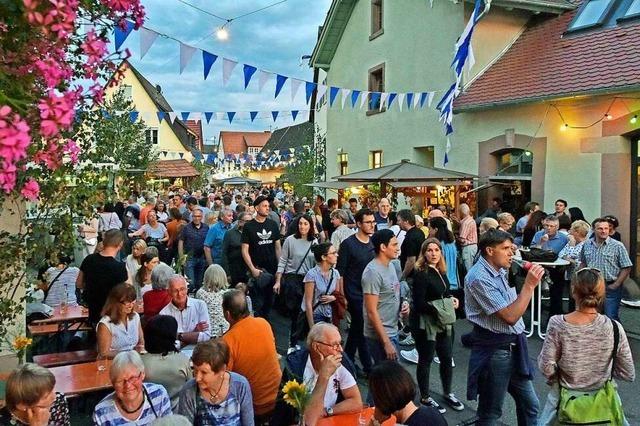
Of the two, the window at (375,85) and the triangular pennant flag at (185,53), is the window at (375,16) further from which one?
the triangular pennant flag at (185,53)

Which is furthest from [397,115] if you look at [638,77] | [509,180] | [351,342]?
[351,342]

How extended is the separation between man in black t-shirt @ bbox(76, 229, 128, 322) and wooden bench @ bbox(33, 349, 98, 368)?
49 cm

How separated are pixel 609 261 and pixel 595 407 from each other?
3.69 m

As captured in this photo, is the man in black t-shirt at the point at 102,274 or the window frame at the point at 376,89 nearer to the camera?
the man in black t-shirt at the point at 102,274

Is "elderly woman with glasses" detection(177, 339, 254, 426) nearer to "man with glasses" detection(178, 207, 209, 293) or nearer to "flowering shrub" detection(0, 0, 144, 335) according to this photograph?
"flowering shrub" detection(0, 0, 144, 335)

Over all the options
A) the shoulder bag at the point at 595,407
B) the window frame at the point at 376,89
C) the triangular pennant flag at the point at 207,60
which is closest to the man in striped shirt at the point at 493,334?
the shoulder bag at the point at 595,407

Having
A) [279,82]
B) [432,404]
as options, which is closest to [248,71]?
[279,82]

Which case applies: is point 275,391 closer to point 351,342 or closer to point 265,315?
point 351,342

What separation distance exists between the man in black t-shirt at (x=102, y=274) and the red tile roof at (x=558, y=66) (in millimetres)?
8495

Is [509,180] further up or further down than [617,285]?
further up

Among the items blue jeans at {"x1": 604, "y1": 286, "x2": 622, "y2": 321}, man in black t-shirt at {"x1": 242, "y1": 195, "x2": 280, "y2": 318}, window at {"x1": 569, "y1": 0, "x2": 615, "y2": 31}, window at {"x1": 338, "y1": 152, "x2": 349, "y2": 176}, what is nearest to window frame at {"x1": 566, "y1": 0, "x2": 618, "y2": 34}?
window at {"x1": 569, "y1": 0, "x2": 615, "y2": 31}

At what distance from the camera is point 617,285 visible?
266 inches

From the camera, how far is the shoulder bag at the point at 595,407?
3.57 m

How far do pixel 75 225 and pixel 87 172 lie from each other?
0.45m
